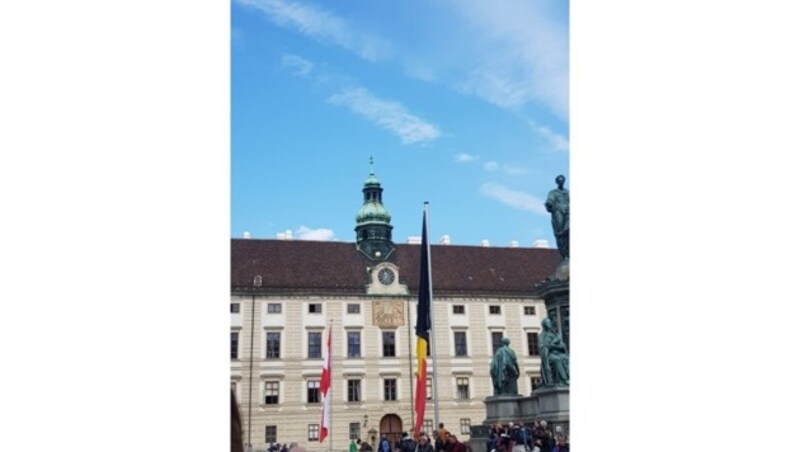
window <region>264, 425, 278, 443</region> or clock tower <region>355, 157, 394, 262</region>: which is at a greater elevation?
clock tower <region>355, 157, 394, 262</region>

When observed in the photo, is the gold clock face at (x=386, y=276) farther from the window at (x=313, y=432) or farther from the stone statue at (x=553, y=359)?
the stone statue at (x=553, y=359)

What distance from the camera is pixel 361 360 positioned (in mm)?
26984

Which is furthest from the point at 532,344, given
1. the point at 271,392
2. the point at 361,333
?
the point at 271,392

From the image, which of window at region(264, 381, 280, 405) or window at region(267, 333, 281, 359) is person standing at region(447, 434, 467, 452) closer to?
window at region(264, 381, 280, 405)

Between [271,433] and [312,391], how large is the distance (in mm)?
2029

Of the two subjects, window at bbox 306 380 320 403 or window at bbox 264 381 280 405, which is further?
window at bbox 306 380 320 403

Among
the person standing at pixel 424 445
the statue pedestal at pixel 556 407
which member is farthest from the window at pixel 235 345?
the statue pedestal at pixel 556 407

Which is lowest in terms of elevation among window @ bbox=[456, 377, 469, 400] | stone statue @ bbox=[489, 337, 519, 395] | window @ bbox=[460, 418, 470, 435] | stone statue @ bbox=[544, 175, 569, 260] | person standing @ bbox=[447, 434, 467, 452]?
window @ bbox=[460, 418, 470, 435]

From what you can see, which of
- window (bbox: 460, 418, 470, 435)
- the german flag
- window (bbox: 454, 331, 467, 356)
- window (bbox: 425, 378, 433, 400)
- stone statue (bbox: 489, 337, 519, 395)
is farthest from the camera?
window (bbox: 454, 331, 467, 356)

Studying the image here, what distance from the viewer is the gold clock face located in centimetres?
2820

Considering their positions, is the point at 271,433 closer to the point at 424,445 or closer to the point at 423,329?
the point at 423,329

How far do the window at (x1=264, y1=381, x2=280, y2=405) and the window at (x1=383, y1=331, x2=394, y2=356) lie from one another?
4164 millimetres

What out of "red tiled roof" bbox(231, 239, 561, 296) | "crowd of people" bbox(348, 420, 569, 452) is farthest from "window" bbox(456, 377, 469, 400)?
"crowd of people" bbox(348, 420, 569, 452)
